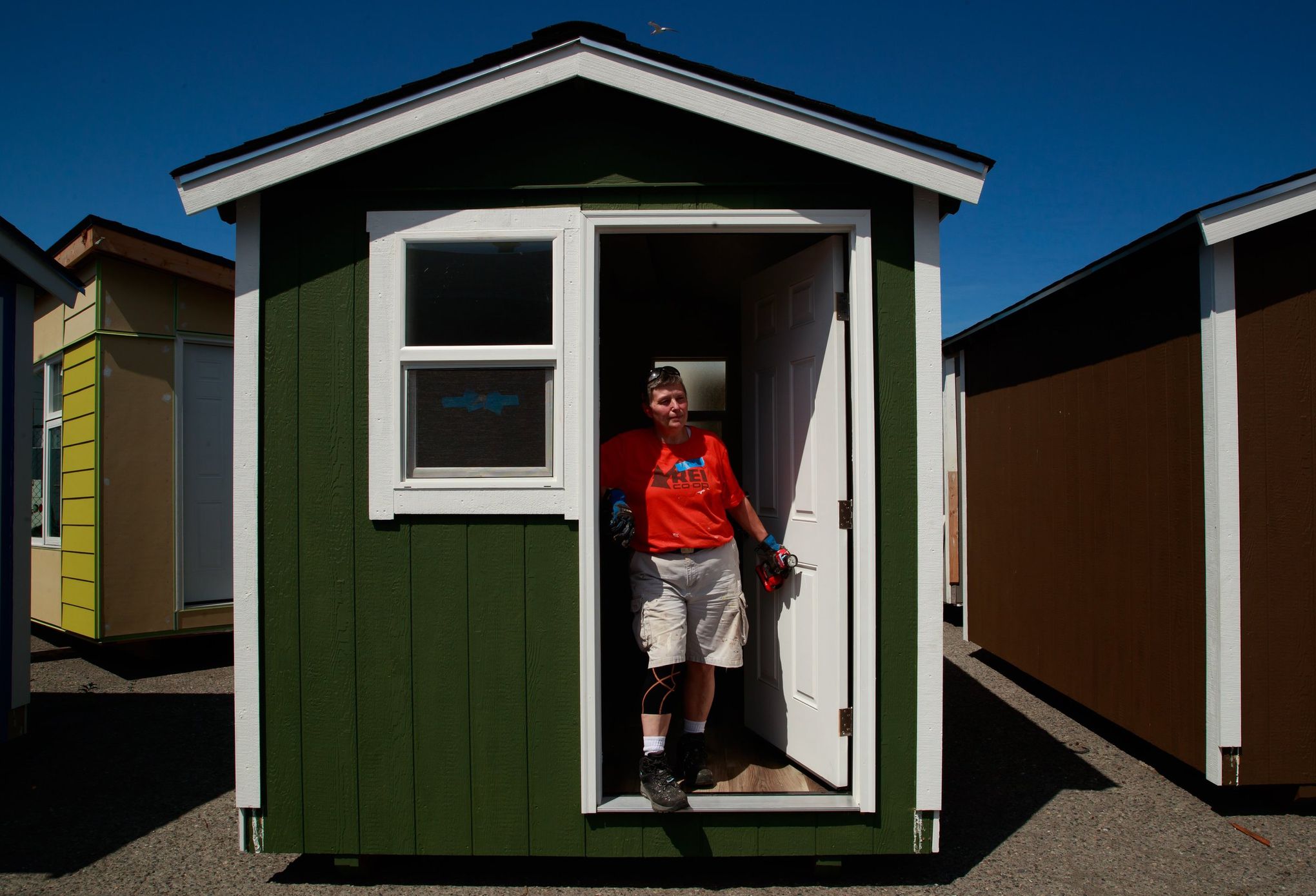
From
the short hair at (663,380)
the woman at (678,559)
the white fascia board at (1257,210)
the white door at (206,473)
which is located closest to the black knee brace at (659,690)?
the woman at (678,559)

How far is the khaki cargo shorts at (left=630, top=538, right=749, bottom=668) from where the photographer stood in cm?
296

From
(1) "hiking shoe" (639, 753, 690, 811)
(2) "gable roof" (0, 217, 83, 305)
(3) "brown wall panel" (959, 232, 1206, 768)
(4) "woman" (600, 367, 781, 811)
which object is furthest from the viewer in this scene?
(2) "gable roof" (0, 217, 83, 305)

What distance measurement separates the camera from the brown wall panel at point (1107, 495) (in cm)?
351

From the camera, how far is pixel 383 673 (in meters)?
2.82

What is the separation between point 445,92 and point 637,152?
0.71 meters

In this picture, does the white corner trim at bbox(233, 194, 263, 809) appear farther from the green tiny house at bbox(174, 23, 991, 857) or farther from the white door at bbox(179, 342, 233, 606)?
the white door at bbox(179, 342, 233, 606)

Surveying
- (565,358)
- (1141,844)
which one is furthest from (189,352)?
(1141,844)

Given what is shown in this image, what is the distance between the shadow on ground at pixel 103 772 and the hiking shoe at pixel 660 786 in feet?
7.06

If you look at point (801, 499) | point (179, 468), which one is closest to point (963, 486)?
point (801, 499)

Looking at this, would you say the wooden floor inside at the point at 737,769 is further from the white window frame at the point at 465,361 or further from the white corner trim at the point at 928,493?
the white window frame at the point at 465,361

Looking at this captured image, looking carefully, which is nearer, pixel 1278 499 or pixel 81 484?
pixel 1278 499

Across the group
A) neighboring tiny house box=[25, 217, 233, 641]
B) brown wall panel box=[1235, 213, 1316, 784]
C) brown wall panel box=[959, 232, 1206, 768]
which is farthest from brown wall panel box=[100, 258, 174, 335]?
brown wall panel box=[1235, 213, 1316, 784]

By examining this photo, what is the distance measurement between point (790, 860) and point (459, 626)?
154cm

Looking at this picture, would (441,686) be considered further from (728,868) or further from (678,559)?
(728,868)
